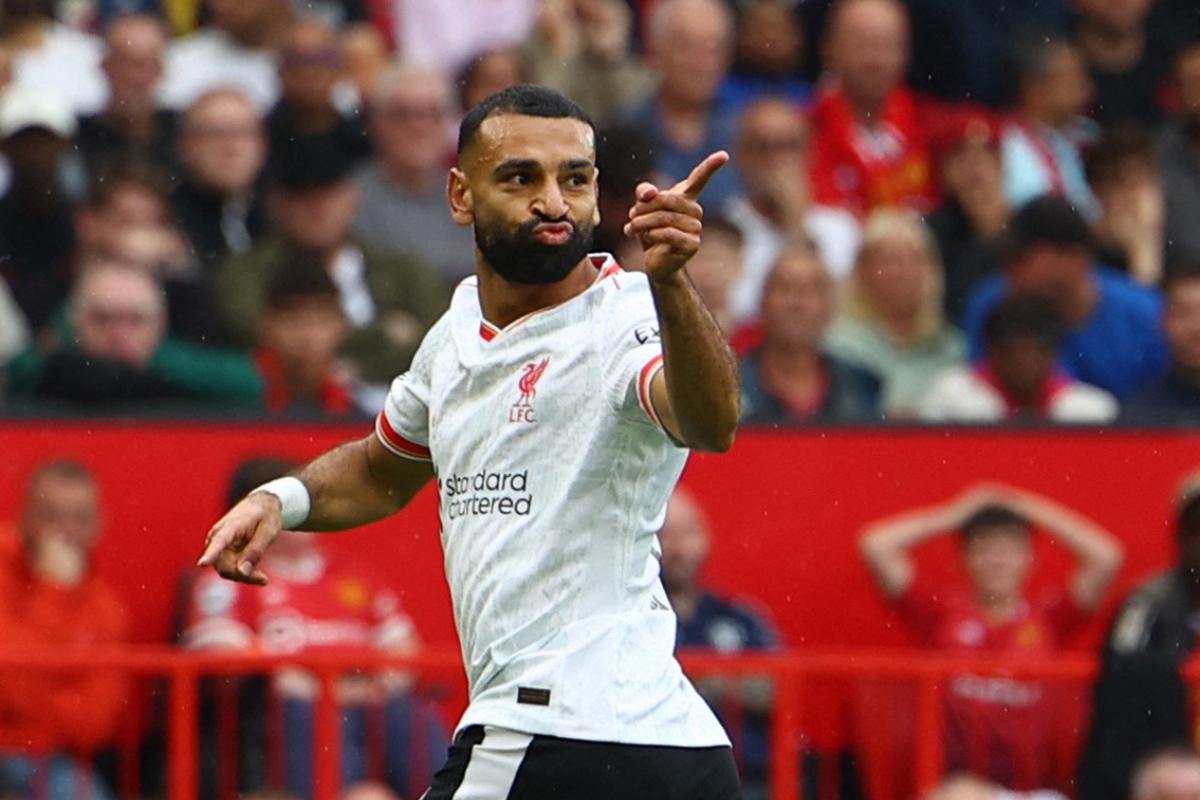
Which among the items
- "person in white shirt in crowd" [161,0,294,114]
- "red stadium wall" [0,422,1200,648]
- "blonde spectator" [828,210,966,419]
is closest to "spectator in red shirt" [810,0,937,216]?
"blonde spectator" [828,210,966,419]

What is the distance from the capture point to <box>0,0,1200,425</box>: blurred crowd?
1107 centimetres

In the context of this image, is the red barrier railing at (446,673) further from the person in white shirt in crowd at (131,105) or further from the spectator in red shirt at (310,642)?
the person in white shirt in crowd at (131,105)

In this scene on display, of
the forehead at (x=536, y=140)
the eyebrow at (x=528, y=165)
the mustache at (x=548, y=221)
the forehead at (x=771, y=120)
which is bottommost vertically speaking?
the mustache at (x=548, y=221)

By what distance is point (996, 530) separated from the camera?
1031 cm

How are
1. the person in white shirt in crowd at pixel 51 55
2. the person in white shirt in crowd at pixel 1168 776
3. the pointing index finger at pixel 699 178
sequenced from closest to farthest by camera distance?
the pointing index finger at pixel 699 178, the person in white shirt in crowd at pixel 1168 776, the person in white shirt in crowd at pixel 51 55

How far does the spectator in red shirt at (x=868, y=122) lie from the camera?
41.6 ft

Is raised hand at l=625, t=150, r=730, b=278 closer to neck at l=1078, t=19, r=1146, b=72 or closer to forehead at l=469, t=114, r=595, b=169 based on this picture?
forehead at l=469, t=114, r=595, b=169

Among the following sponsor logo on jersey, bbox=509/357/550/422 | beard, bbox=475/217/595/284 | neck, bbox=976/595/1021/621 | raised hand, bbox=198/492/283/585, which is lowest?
neck, bbox=976/595/1021/621

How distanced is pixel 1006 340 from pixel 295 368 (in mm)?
3103

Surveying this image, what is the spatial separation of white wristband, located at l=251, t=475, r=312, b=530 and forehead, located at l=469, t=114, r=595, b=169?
1020 mm

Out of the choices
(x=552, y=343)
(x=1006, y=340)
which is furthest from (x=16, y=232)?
(x=552, y=343)

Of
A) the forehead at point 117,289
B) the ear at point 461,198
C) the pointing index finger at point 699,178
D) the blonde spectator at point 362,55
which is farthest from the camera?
the blonde spectator at point 362,55

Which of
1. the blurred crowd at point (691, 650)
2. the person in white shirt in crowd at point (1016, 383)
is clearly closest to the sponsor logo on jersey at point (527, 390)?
the blurred crowd at point (691, 650)

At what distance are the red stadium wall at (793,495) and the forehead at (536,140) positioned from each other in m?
5.34
